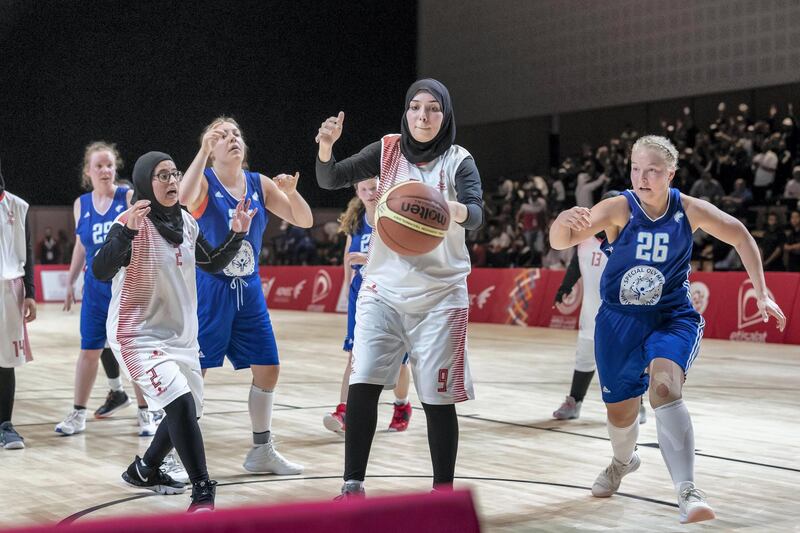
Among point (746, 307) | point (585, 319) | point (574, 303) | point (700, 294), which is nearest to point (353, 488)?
point (585, 319)

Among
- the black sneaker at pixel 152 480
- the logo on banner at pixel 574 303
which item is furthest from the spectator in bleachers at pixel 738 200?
the black sneaker at pixel 152 480

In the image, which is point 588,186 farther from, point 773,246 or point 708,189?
point 773,246

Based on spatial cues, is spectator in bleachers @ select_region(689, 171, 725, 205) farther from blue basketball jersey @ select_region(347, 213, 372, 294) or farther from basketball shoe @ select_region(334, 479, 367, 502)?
basketball shoe @ select_region(334, 479, 367, 502)

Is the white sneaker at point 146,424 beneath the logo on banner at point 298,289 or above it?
beneath

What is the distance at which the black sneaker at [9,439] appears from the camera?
254 inches

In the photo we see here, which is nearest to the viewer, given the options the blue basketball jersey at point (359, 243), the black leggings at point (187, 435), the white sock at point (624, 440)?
the black leggings at point (187, 435)

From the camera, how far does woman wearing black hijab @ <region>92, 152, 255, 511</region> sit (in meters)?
4.53

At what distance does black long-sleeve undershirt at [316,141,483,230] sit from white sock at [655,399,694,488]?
1.27 metres

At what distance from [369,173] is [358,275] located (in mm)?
3089

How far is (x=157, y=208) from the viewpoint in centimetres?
492

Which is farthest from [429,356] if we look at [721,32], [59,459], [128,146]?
[128,146]

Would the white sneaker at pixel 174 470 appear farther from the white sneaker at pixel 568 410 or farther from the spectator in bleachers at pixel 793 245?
the spectator in bleachers at pixel 793 245

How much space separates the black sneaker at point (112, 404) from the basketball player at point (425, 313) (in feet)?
13.3

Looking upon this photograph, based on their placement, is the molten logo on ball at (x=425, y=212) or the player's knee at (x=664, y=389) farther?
the player's knee at (x=664, y=389)
